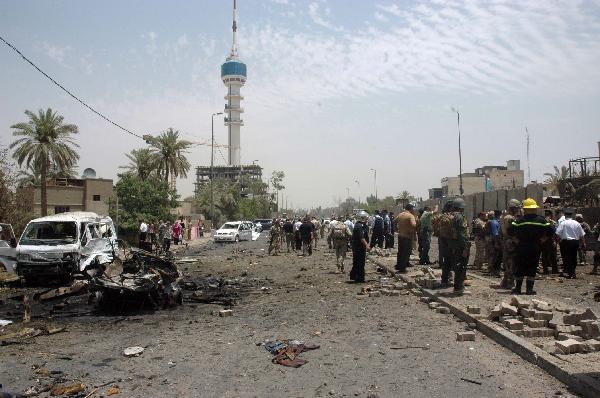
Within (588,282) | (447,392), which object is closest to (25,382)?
(447,392)

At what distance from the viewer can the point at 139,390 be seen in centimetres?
541

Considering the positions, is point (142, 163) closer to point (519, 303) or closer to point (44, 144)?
point (44, 144)

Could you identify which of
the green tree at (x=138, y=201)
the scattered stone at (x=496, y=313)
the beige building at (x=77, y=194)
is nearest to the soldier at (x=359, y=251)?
the scattered stone at (x=496, y=313)

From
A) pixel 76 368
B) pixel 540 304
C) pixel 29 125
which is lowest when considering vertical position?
pixel 76 368

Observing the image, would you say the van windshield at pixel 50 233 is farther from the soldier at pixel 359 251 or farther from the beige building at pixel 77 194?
the beige building at pixel 77 194

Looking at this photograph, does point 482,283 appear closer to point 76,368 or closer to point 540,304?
point 540,304

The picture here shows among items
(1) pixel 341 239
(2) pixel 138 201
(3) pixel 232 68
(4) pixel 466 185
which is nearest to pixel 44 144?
(2) pixel 138 201

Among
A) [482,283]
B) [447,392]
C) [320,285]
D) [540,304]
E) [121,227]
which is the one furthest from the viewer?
[121,227]

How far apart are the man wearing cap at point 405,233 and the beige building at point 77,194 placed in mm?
38403

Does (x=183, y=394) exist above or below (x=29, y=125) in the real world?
below

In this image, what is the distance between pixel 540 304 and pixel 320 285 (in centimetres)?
668

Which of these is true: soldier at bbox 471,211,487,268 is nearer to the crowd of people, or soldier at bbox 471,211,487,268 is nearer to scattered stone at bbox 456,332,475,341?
the crowd of people

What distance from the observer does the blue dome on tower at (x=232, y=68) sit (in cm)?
15375

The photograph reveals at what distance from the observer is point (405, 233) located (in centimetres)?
1449
